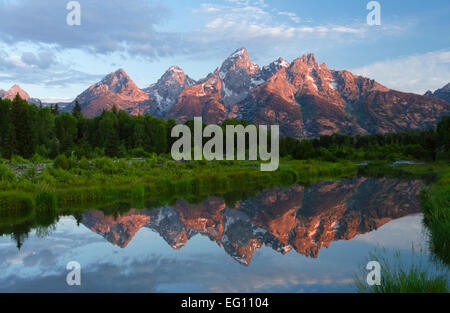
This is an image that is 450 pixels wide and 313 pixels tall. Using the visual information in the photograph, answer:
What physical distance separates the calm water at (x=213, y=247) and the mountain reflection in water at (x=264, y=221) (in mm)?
62

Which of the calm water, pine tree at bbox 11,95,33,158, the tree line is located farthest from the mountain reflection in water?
pine tree at bbox 11,95,33,158

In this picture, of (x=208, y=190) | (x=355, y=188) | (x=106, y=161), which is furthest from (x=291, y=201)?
(x=106, y=161)

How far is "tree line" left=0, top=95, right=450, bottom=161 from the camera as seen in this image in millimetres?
52500

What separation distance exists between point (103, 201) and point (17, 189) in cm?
600

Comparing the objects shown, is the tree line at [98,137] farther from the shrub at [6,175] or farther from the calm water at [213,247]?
the calm water at [213,247]

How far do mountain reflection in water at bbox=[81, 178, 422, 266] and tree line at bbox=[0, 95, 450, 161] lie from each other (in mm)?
31644

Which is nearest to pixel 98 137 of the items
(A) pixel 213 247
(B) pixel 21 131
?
(B) pixel 21 131

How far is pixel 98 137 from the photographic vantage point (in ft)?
249

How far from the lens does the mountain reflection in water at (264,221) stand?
18125 millimetres

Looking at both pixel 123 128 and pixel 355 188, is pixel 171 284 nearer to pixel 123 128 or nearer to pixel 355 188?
pixel 355 188
